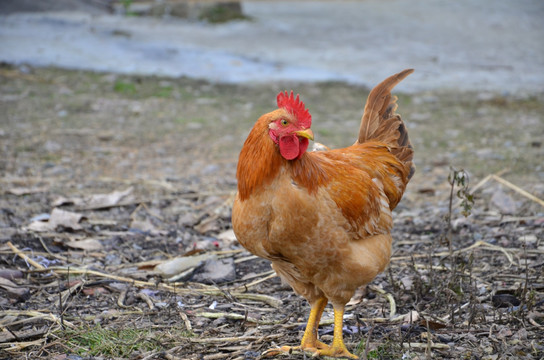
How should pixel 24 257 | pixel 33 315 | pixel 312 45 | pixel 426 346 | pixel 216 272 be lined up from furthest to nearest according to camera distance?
1. pixel 312 45
2. pixel 216 272
3. pixel 24 257
4. pixel 33 315
5. pixel 426 346

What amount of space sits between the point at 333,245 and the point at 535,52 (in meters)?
10.8

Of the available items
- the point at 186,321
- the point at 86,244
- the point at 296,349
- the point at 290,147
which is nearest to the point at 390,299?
the point at 296,349

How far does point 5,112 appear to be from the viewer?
8.50 meters

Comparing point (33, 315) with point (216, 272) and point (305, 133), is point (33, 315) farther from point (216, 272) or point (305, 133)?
point (305, 133)

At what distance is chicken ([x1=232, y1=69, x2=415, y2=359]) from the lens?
10.2ft

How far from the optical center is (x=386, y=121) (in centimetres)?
430

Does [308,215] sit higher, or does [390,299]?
[308,215]

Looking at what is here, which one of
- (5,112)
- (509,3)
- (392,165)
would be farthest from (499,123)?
(509,3)

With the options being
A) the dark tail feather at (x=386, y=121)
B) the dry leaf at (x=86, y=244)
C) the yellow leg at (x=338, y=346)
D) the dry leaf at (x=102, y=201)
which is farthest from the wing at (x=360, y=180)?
the dry leaf at (x=102, y=201)

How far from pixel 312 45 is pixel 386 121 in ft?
28.5

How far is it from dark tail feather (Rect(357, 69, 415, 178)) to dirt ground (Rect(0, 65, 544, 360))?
0.61 meters

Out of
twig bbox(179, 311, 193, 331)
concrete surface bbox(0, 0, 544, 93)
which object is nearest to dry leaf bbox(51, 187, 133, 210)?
twig bbox(179, 311, 193, 331)

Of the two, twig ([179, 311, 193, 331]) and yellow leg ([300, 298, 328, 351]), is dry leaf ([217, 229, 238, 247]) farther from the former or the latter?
yellow leg ([300, 298, 328, 351])

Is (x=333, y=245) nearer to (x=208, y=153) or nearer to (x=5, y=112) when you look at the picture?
(x=208, y=153)
